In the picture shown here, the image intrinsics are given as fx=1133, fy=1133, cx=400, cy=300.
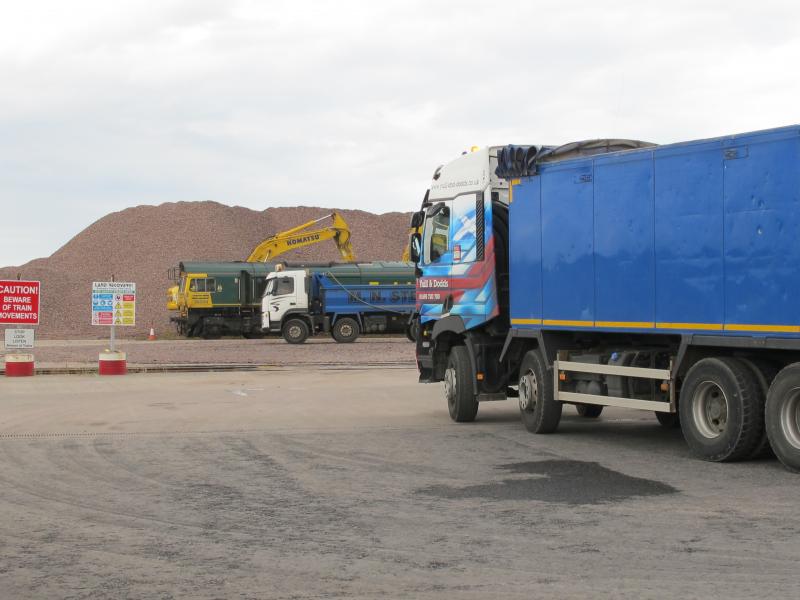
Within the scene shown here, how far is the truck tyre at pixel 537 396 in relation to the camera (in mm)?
14516

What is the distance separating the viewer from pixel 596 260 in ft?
44.2

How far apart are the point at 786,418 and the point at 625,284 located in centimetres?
268

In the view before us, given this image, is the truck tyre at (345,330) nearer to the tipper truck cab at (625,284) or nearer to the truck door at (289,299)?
the truck door at (289,299)

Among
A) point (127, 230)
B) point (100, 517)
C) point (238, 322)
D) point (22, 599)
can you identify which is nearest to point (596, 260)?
point (100, 517)

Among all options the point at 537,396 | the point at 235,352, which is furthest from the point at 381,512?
the point at 235,352

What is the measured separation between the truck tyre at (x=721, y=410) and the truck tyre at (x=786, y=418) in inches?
12.9

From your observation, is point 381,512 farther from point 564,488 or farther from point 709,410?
point 709,410

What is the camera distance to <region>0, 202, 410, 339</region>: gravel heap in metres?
71.0

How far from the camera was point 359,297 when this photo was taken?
145 ft

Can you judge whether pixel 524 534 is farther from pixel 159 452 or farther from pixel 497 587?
pixel 159 452

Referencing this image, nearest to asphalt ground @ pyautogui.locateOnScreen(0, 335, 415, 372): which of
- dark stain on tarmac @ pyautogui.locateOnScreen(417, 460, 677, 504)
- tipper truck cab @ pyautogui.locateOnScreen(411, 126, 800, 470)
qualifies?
tipper truck cab @ pyautogui.locateOnScreen(411, 126, 800, 470)

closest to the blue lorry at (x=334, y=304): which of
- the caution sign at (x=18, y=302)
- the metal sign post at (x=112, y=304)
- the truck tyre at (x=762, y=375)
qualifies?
the metal sign post at (x=112, y=304)

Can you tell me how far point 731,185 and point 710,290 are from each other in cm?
109

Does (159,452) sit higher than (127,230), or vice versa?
(127,230)
